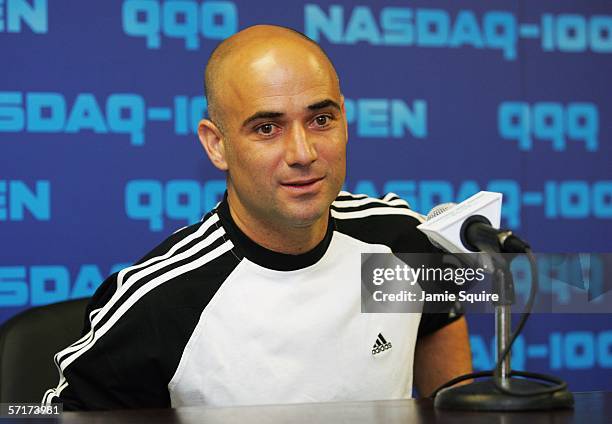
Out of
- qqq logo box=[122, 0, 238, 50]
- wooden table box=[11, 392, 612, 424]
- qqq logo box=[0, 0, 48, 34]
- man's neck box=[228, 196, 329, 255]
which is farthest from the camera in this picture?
qqq logo box=[122, 0, 238, 50]

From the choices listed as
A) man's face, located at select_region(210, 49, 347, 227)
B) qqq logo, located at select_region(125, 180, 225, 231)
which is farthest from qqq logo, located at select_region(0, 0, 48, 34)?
man's face, located at select_region(210, 49, 347, 227)

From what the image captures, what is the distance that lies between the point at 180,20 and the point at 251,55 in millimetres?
1089

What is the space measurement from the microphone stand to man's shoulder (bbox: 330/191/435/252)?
2.32 feet

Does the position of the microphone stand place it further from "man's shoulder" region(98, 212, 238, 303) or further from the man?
"man's shoulder" region(98, 212, 238, 303)

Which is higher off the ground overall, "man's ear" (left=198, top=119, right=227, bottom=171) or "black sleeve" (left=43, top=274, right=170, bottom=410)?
"man's ear" (left=198, top=119, right=227, bottom=171)

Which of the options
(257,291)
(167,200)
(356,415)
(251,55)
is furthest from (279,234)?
(167,200)

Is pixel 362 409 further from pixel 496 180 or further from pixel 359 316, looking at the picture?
pixel 496 180

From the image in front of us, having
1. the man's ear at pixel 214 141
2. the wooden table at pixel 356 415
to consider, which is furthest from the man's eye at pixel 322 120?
the wooden table at pixel 356 415

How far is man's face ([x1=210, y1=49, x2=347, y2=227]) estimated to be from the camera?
5.20 ft

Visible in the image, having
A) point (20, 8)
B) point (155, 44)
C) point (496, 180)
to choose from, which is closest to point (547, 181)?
point (496, 180)

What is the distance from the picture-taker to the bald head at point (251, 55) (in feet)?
5.35

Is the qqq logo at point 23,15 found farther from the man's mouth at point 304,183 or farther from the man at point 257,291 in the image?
the man's mouth at point 304,183

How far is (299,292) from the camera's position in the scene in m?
1.69

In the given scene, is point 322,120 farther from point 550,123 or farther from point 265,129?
point 550,123
